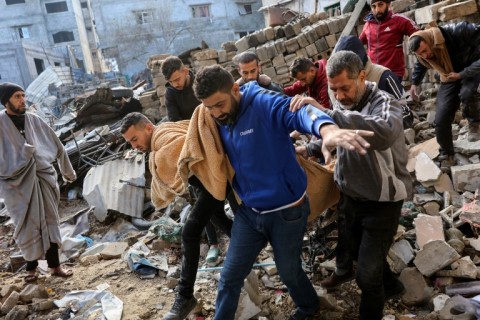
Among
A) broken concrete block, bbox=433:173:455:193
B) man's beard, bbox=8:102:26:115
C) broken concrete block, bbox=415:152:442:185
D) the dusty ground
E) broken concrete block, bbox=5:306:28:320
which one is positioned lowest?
the dusty ground

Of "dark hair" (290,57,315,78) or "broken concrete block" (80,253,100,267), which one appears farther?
"broken concrete block" (80,253,100,267)

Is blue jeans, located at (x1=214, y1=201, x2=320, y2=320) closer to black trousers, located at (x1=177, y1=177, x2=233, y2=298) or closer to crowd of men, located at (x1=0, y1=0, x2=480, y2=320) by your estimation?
crowd of men, located at (x1=0, y1=0, x2=480, y2=320)

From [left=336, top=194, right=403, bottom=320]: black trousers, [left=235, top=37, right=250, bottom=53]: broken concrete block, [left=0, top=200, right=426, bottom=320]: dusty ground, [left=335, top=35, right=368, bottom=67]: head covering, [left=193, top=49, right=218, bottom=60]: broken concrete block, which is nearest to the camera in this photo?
[left=336, top=194, right=403, bottom=320]: black trousers

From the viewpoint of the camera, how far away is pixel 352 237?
250cm

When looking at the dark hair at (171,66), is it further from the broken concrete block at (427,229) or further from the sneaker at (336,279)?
the broken concrete block at (427,229)

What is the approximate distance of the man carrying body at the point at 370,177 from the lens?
2039mm

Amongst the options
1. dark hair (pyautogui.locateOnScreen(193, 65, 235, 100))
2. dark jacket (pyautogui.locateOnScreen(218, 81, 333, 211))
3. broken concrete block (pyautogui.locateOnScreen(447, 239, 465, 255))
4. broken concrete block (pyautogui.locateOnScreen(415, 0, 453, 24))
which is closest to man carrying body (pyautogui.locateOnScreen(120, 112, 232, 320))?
dark jacket (pyautogui.locateOnScreen(218, 81, 333, 211))

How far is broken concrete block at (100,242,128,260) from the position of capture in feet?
14.9

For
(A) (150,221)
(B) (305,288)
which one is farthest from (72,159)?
(B) (305,288)

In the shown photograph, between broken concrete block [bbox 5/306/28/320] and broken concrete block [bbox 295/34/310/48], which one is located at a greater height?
broken concrete block [bbox 295/34/310/48]

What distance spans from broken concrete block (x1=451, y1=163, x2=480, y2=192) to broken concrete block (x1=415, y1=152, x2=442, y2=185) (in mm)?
159

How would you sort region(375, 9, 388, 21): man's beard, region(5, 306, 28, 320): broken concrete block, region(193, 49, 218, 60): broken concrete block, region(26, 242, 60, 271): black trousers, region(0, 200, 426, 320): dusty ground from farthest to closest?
region(193, 49, 218, 60): broken concrete block → region(375, 9, 388, 21): man's beard → region(26, 242, 60, 271): black trousers → region(5, 306, 28, 320): broken concrete block → region(0, 200, 426, 320): dusty ground

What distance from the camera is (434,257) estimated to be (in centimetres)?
291

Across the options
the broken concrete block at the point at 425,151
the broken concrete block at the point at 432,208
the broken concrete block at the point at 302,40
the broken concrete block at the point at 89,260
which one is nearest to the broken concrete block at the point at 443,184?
the broken concrete block at the point at 432,208
